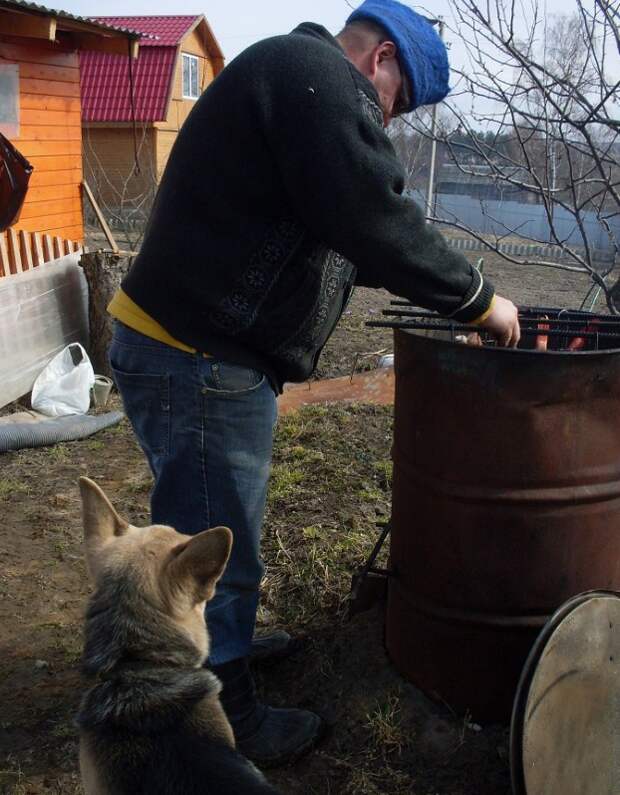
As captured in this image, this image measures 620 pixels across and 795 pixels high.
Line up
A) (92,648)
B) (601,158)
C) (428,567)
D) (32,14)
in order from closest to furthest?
(92,648) → (428,567) → (601,158) → (32,14)

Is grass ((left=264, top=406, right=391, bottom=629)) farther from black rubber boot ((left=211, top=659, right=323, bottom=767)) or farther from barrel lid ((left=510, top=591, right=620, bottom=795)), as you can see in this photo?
barrel lid ((left=510, top=591, right=620, bottom=795))

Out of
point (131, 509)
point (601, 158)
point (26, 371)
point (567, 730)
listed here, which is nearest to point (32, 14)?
point (26, 371)

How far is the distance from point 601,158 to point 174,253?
2498mm

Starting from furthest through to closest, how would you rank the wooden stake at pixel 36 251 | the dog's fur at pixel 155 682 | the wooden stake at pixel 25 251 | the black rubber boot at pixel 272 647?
the wooden stake at pixel 36 251 → the wooden stake at pixel 25 251 → the black rubber boot at pixel 272 647 → the dog's fur at pixel 155 682

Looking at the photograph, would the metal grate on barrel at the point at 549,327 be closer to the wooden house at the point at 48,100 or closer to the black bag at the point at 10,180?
the wooden house at the point at 48,100

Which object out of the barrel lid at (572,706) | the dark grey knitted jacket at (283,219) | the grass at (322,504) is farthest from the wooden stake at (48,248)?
the barrel lid at (572,706)

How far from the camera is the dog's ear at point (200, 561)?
6.55 feet

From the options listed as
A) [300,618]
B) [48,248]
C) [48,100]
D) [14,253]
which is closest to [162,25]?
[48,100]

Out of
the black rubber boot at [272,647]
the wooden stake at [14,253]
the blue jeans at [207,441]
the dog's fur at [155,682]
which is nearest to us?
the dog's fur at [155,682]

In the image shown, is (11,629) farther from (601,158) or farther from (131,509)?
(601,158)

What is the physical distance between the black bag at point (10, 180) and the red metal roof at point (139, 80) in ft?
56.9

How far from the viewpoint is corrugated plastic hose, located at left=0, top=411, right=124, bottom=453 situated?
5785 mm

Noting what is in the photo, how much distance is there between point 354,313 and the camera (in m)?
10.7

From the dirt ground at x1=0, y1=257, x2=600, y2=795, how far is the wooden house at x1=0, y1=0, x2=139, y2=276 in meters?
3.43
